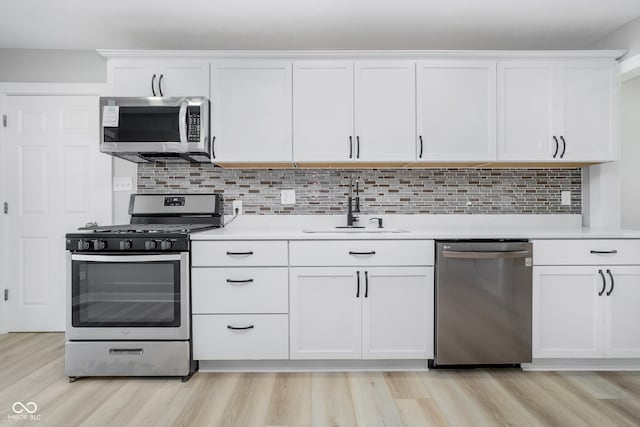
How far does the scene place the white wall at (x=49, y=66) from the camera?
10.3ft

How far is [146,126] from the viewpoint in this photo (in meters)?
2.62

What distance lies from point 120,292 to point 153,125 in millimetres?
1127

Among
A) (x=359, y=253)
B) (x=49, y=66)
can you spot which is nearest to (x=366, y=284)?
(x=359, y=253)

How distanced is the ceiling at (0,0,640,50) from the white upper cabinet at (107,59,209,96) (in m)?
0.28

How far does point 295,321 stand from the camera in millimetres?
2428

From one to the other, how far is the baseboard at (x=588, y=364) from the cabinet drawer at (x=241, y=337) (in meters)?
1.62

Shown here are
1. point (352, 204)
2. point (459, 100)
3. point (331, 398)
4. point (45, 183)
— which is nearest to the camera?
point (331, 398)

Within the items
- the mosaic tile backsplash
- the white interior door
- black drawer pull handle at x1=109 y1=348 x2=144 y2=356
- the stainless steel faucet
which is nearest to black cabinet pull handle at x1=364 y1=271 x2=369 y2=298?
the stainless steel faucet

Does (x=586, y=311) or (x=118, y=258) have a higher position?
(x=118, y=258)

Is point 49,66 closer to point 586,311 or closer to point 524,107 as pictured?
point 524,107

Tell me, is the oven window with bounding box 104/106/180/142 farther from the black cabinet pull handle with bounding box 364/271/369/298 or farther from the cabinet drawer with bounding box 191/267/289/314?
the black cabinet pull handle with bounding box 364/271/369/298

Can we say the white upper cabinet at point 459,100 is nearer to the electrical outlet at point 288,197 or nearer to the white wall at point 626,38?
the white wall at point 626,38

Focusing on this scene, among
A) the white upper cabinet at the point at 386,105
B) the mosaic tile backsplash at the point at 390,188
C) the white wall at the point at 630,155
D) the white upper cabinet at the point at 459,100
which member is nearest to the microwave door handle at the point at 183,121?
the mosaic tile backsplash at the point at 390,188

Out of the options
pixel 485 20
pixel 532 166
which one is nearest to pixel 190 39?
pixel 485 20
